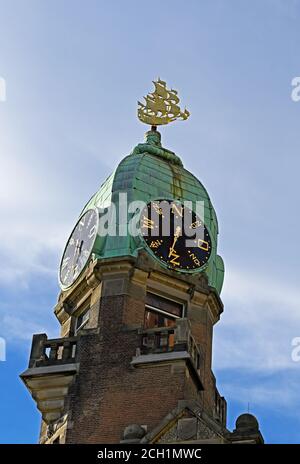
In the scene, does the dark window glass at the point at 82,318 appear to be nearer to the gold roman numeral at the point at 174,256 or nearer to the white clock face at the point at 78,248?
the white clock face at the point at 78,248

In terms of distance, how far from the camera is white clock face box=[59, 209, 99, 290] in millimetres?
48812

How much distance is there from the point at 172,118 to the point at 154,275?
8193 mm

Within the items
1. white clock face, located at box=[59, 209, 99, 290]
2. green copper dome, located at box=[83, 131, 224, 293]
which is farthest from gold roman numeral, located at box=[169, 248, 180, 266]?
white clock face, located at box=[59, 209, 99, 290]

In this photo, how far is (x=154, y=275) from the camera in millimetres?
47719

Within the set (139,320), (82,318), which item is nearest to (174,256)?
(139,320)

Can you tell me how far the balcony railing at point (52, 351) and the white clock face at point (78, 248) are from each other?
9.14 feet

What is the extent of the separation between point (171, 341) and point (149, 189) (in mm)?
5877

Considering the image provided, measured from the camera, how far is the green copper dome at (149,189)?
158ft

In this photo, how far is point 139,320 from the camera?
4678 cm

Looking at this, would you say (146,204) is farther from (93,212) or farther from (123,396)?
(123,396)

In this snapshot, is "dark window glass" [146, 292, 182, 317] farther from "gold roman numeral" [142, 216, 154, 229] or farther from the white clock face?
the white clock face

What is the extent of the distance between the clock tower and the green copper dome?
0.04 meters
